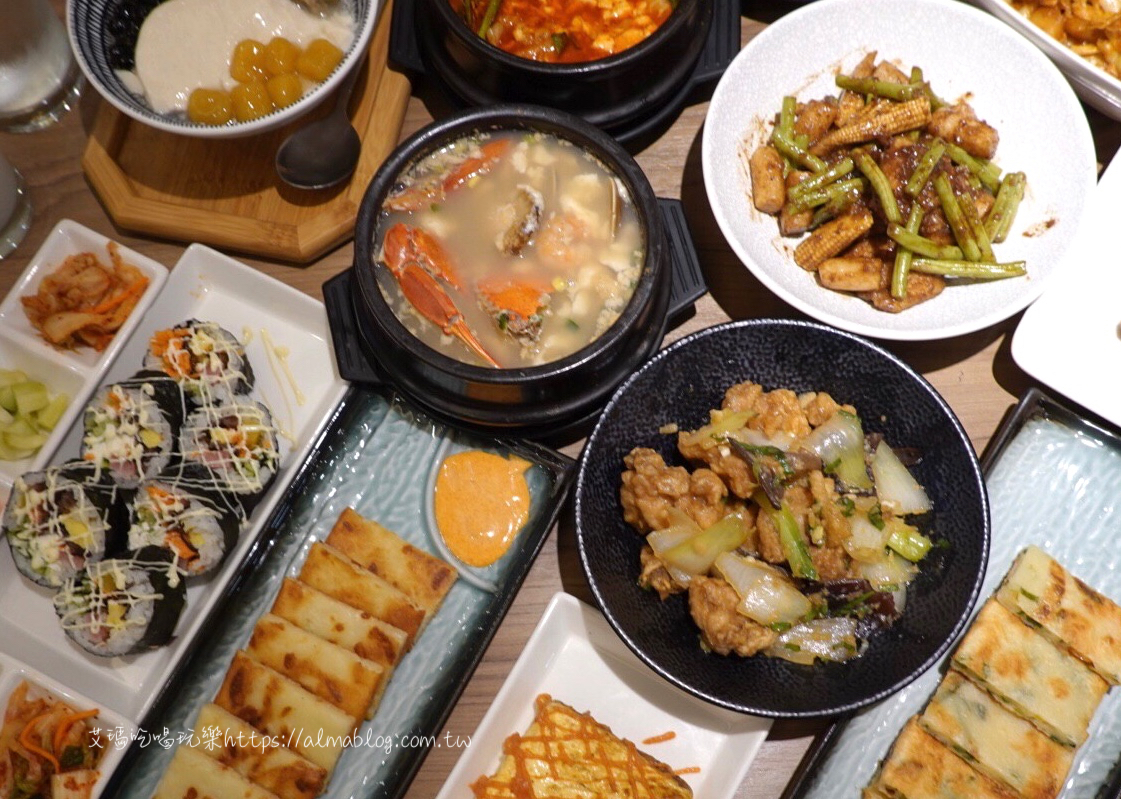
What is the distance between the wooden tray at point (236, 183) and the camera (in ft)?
8.29

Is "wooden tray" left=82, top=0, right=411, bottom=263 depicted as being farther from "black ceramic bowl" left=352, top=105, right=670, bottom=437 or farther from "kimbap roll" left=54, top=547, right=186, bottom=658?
"kimbap roll" left=54, top=547, right=186, bottom=658

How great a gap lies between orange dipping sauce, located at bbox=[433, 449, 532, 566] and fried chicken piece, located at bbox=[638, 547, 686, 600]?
0.36 metres

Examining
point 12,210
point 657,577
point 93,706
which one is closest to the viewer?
point 657,577

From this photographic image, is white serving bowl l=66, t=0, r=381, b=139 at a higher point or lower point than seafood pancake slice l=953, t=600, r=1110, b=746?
higher

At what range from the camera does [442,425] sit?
7.99 ft

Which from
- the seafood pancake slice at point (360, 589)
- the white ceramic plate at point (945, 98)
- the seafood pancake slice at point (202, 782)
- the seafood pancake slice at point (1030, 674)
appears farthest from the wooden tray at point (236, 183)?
the seafood pancake slice at point (1030, 674)

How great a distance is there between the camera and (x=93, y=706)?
7.45 ft

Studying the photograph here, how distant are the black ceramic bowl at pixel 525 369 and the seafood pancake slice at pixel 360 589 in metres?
0.45

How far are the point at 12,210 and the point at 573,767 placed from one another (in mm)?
2028

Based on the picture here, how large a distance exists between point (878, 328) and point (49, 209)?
216 cm

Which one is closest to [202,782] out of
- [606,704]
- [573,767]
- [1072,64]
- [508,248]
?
[573,767]

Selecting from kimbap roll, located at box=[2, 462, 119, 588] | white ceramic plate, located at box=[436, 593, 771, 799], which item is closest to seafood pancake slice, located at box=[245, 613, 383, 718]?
white ceramic plate, located at box=[436, 593, 771, 799]

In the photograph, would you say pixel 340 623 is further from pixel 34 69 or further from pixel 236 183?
pixel 34 69

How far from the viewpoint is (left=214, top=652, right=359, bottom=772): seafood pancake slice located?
2289 mm
